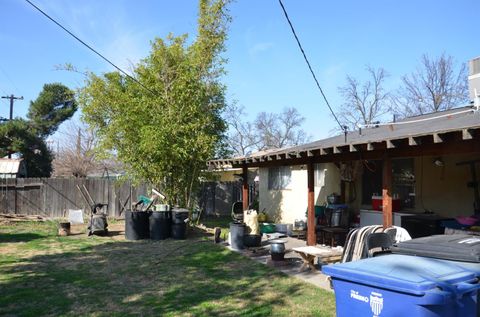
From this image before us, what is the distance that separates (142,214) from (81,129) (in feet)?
94.7

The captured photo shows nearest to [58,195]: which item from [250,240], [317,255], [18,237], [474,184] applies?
[18,237]

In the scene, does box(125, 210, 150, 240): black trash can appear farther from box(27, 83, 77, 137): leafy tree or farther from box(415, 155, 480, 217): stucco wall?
box(27, 83, 77, 137): leafy tree

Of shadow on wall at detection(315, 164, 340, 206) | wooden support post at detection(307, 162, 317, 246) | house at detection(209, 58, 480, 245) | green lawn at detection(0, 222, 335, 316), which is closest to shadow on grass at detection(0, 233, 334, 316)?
green lawn at detection(0, 222, 335, 316)

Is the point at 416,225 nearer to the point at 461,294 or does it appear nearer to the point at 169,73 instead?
the point at 461,294

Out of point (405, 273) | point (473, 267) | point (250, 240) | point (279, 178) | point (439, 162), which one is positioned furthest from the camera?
point (279, 178)

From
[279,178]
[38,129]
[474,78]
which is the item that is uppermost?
[38,129]

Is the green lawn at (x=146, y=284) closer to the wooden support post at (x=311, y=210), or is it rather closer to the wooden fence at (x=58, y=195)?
the wooden support post at (x=311, y=210)

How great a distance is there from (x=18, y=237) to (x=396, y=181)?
10.7m

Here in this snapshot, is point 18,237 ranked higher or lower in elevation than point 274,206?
lower

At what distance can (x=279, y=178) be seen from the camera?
1603 cm

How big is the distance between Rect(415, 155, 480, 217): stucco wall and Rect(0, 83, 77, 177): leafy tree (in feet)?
75.9

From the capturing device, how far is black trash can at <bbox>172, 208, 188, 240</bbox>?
11.8 m

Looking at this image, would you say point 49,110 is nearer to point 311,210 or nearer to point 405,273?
point 311,210

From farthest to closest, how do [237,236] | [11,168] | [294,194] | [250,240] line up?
[11,168], [294,194], [250,240], [237,236]
